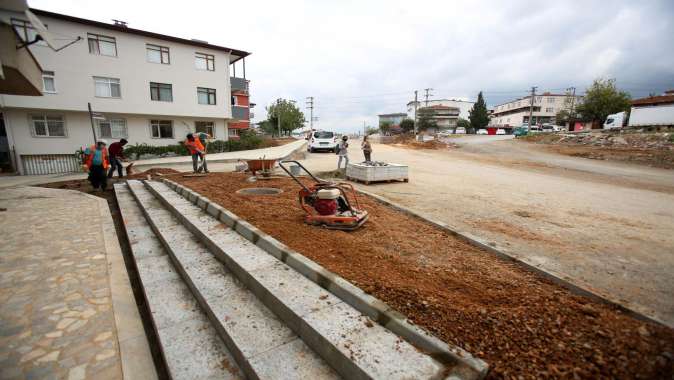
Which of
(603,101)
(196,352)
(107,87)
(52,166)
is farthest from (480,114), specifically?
Answer: (196,352)

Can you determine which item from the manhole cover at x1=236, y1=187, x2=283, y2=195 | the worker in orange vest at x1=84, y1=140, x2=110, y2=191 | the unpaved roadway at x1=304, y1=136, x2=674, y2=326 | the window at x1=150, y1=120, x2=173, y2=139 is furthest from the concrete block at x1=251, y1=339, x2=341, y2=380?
the window at x1=150, y1=120, x2=173, y2=139

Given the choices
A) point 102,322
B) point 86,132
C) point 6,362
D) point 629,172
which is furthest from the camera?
point 86,132

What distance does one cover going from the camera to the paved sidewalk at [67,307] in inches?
90.2

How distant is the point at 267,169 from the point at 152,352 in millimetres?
7140

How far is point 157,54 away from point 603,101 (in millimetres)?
54672

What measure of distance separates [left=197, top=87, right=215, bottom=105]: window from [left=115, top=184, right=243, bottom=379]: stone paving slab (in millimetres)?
21924

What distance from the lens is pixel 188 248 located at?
3996 millimetres

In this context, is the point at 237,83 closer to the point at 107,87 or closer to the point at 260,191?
the point at 107,87

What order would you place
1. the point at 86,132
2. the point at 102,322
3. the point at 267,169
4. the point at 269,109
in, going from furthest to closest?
the point at 269,109
the point at 86,132
the point at 267,169
the point at 102,322

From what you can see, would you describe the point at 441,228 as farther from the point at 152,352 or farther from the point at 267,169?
the point at 267,169

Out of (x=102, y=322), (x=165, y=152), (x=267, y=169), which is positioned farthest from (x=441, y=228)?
(x=165, y=152)

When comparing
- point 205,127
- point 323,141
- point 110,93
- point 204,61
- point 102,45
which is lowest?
point 323,141

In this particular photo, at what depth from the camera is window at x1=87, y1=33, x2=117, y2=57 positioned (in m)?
18.2

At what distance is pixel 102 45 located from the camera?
18516mm
